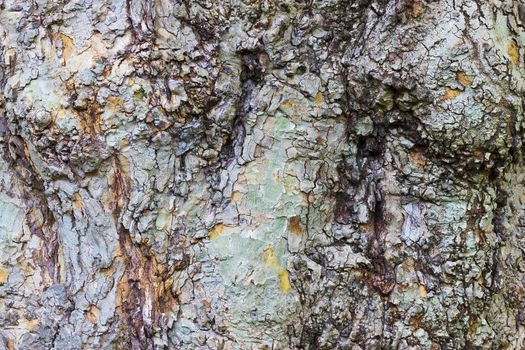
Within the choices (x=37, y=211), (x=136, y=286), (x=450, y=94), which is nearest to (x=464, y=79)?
(x=450, y=94)

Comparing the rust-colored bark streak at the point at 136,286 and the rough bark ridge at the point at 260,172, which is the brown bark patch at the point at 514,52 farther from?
the rust-colored bark streak at the point at 136,286

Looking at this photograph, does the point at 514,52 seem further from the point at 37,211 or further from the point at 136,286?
the point at 37,211

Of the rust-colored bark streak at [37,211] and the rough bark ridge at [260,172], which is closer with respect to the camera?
the rough bark ridge at [260,172]

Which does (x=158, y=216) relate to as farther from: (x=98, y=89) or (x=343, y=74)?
(x=343, y=74)

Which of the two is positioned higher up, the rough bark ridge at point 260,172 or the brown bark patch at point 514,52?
the brown bark patch at point 514,52

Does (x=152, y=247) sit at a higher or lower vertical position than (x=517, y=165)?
lower

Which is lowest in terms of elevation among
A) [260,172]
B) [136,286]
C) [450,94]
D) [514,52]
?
[136,286]

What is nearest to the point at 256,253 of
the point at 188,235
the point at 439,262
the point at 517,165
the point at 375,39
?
the point at 188,235

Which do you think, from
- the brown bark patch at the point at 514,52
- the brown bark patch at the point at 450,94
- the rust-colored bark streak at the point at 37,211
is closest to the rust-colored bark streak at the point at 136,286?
the rust-colored bark streak at the point at 37,211

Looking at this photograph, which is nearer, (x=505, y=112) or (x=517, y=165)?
(x=505, y=112)
